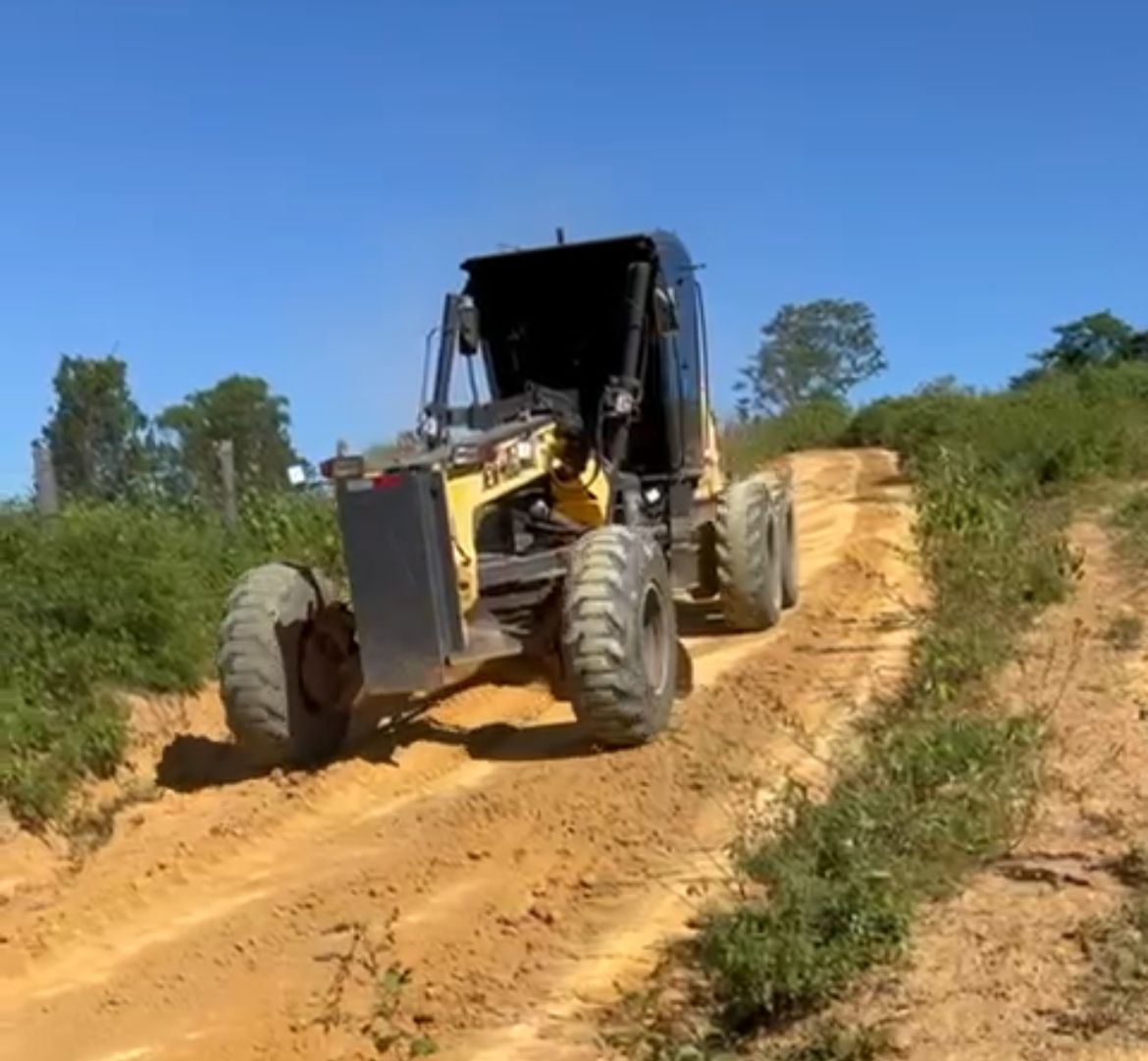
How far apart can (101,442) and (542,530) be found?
613 centimetres

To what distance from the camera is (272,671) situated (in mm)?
8953

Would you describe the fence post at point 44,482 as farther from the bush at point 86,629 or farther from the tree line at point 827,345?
the tree line at point 827,345

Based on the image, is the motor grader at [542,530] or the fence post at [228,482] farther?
the fence post at [228,482]

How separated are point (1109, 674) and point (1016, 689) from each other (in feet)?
1.65

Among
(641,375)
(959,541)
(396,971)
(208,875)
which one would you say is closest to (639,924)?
(396,971)

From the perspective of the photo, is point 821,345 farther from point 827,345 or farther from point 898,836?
point 898,836

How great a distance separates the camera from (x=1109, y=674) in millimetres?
8617

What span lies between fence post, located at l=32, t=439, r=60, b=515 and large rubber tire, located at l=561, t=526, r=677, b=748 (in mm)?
4725

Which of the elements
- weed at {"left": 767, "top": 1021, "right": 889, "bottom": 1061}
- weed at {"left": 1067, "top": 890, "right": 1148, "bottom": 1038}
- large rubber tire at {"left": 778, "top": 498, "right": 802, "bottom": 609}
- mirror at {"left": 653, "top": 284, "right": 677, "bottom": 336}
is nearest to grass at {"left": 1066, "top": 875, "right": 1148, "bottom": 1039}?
weed at {"left": 1067, "top": 890, "right": 1148, "bottom": 1038}

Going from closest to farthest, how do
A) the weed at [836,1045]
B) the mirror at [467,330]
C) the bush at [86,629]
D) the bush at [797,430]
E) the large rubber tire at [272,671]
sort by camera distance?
the weed at [836,1045] < the large rubber tire at [272,671] < the bush at [86,629] < the mirror at [467,330] < the bush at [797,430]

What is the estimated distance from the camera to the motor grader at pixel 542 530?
27.9ft

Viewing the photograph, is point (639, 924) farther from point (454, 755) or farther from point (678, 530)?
point (678, 530)

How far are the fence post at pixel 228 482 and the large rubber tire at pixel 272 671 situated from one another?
14.4 feet

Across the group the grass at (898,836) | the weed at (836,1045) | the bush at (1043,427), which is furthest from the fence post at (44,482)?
the bush at (1043,427)
